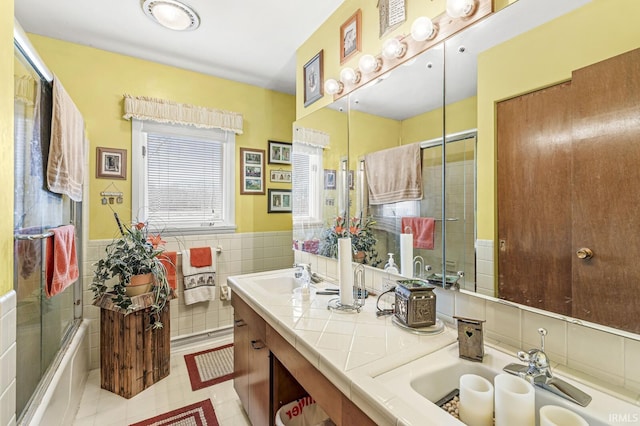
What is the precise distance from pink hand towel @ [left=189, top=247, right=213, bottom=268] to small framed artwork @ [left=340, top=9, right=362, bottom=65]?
197 centimetres

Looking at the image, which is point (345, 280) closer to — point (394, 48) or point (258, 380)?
point (258, 380)

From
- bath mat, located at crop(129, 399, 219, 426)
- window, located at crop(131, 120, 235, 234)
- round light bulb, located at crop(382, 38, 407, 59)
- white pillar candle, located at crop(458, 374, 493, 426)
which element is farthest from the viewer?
window, located at crop(131, 120, 235, 234)

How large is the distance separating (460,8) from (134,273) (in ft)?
7.93

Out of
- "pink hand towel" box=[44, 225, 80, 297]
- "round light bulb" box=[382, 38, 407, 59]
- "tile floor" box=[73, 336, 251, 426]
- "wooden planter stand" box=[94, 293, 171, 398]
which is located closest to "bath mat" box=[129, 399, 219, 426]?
"tile floor" box=[73, 336, 251, 426]

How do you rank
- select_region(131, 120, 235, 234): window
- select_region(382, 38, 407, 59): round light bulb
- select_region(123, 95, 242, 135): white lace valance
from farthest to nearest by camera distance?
1. select_region(131, 120, 235, 234): window
2. select_region(123, 95, 242, 135): white lace valance
3. select_region(382, 38, 407, 59): round light bulb

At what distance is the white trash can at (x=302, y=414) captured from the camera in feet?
4.23

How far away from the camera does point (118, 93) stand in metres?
2.36

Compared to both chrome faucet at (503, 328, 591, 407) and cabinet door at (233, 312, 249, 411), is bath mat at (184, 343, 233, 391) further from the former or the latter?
chrome faucet at (503, 328, 591, 407)

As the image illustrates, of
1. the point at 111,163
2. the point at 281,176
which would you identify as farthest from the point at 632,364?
the point at 111,163

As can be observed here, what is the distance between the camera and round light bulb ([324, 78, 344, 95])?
1.88 metres

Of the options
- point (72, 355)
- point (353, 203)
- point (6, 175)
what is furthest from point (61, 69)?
point (353, 203)

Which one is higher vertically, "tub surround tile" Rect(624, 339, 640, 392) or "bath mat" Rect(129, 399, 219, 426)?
"tub surround tile" Rect(624, 339, 640, 392)

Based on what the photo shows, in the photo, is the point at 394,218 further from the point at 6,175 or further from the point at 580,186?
the point at 6,175

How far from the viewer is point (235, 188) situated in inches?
112
